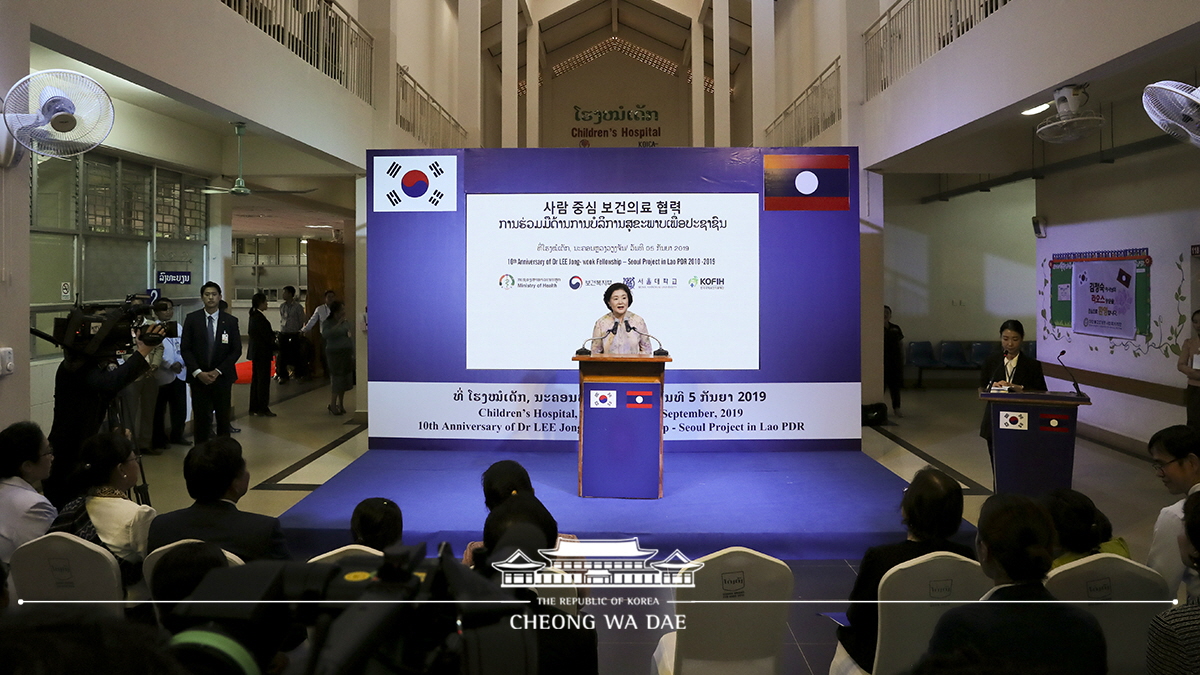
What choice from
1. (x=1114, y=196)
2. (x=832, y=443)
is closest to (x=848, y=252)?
(x=832, y=443)

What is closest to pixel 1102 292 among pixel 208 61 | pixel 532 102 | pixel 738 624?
pixel 738 624

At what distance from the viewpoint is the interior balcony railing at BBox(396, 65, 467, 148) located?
8.89 meters

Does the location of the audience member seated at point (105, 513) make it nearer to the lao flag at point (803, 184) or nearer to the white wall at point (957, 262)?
the lao flag at point (803, 184)

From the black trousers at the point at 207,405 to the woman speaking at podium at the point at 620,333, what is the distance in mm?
3263

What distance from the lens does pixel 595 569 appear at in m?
1.08

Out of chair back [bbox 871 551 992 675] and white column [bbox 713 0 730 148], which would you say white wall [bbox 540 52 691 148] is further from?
chair back [bbox 871 551 992 675]

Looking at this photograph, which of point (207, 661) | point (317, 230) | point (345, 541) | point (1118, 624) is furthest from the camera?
point (317, 230)

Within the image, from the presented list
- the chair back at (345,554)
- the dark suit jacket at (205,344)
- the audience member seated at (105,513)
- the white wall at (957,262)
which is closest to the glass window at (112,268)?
the dark suit jacket at (205,344)

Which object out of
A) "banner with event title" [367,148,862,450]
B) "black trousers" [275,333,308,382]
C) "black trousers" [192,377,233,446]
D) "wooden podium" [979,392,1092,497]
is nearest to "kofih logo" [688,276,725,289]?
"banner with event title" [367,148,862,450]

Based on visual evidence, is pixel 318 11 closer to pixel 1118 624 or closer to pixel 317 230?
pixel 1118 624

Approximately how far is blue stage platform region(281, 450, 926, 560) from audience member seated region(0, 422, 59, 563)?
1661 millimetres

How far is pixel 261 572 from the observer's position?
89cm

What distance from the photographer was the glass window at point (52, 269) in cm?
→ 548

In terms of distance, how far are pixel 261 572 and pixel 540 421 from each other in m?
5.34
